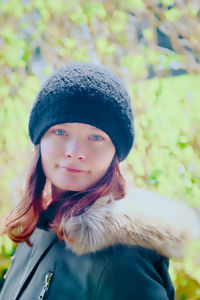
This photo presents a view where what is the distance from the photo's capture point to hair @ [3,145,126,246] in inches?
45.3

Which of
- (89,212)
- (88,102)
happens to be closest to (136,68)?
(88,102)

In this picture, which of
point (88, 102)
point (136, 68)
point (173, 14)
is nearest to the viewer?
point (88, 102)

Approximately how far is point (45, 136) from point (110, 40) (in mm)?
1736

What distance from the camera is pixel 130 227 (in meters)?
1.00

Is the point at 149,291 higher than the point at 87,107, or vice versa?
the point at 87,107

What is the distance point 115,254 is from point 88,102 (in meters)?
0.56

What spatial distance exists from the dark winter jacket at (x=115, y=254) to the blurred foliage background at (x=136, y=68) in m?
1.34

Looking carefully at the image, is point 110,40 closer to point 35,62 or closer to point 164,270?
point 35,62

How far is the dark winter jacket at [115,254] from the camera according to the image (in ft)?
3.09

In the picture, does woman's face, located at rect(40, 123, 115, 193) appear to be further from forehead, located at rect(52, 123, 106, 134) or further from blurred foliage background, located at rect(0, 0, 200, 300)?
blurred foliage background, located at rect(0, 0, 200, 300)

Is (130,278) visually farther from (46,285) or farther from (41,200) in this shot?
(41,200)

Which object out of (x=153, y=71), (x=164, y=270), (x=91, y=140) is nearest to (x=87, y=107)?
(x=91, y=140)

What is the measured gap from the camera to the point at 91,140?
3.90 ft

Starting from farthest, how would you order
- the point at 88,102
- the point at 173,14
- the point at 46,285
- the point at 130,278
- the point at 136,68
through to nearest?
the point at 136,68 → the point at 173,14 → the point at 88,102 → the point at 46,285 → the point at 130,278
